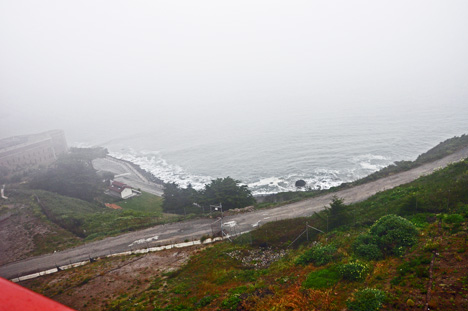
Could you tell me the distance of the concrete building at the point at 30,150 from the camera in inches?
2761

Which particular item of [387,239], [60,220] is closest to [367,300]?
[387,239]

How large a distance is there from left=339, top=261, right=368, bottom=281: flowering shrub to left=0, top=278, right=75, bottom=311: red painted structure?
1361cm

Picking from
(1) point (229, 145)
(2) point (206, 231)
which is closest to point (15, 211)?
(2) point (206, 231)

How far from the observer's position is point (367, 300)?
10.4 metres

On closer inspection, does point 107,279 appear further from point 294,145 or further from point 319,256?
point 294,145

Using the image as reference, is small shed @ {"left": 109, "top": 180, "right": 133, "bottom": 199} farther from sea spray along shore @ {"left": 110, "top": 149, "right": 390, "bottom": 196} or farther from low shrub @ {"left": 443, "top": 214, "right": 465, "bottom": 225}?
low shrub @ {"left": 443, "top": 214, "right": 465, "bottom": 225}

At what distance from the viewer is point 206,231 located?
27.7m

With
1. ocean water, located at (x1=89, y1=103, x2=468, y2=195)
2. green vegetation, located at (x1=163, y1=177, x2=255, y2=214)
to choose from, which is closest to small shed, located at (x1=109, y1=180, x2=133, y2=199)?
ocean water, located at (x1=89, y1=103, x2=468, y2=195)

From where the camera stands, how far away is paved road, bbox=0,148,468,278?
81.6 feet

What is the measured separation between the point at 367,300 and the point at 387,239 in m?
5.58

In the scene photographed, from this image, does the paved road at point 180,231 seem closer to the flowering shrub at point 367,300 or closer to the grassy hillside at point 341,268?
the grassy hillside at point 341,268

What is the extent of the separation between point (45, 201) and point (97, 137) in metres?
83.8

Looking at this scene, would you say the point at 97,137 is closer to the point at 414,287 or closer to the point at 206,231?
the point at 206,231

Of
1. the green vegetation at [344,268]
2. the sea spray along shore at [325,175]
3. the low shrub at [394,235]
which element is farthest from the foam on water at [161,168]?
the low shrub at [394,235]
